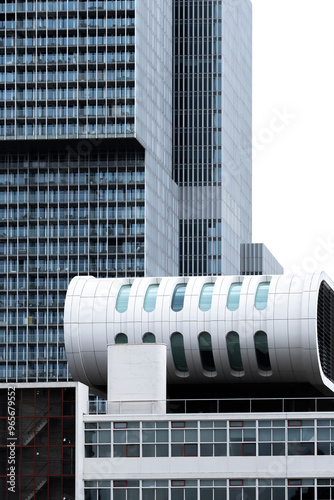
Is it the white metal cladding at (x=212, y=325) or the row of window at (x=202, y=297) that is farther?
the row of window at (x=202, y=297)

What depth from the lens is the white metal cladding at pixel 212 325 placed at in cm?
13762

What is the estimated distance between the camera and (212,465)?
130 m

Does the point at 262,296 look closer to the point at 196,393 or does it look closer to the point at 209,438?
the point at 196,393

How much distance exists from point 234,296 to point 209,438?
48.0 feet

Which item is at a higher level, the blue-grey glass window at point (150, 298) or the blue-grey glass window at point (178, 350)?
the blue-grey glass window at point (150, 298)

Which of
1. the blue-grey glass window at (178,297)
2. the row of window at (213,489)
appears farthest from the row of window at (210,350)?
the row of window at (213,489)

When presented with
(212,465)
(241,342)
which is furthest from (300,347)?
(212,465)

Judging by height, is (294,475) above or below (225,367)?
below

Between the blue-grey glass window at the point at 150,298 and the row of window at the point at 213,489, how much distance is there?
16.9 m

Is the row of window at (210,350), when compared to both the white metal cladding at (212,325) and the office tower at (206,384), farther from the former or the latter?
the white metal cladding at (212,325)

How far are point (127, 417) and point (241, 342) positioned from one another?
12.3 m

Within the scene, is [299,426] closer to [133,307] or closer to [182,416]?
[182,416]

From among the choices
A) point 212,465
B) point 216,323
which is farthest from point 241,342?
point 212,465

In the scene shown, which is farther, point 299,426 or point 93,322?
point 93,322
